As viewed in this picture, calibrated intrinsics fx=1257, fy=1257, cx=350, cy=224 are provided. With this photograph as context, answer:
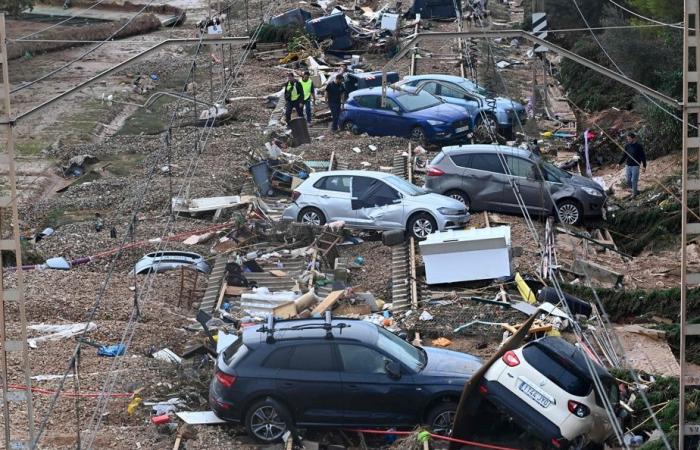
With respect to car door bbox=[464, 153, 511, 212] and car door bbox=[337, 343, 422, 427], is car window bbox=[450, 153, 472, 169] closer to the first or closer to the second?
car door bbox=[464, 153, 511, 212]

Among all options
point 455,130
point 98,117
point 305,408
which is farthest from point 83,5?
point 305,408

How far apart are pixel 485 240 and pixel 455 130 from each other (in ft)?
34.2

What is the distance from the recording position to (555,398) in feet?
50.6

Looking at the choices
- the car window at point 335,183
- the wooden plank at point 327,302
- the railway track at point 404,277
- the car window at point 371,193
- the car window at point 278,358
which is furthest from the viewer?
the car window at point 335,183

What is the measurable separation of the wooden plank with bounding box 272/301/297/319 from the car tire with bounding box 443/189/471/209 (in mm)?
7062

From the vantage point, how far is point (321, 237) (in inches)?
992

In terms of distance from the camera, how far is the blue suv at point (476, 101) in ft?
109

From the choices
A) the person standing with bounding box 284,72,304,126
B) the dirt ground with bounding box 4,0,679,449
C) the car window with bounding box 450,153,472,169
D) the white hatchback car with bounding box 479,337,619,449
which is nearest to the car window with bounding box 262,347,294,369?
the dirt ground with bounding box 4,0,679,449

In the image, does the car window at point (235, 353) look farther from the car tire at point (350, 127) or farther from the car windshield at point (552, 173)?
the car tire at point (350, 127)

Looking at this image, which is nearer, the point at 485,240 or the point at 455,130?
the point at 485,240

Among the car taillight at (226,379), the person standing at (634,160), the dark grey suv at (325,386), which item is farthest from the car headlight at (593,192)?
the car taillight at (226,379)

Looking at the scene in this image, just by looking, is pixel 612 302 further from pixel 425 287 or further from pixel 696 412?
pixel 696 412

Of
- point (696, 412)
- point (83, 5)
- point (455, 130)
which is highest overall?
point (696, 412)

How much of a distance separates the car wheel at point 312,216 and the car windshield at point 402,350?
9096mm
